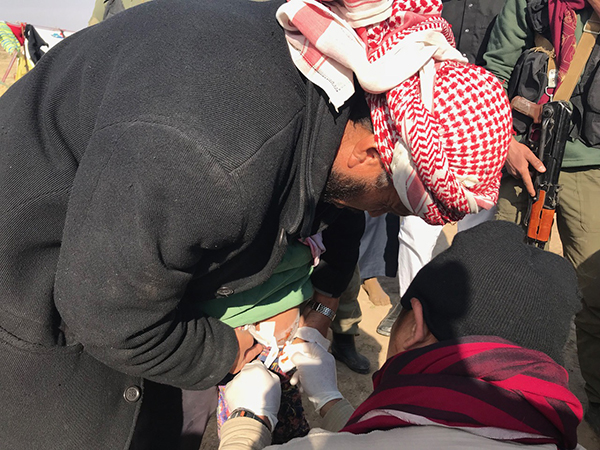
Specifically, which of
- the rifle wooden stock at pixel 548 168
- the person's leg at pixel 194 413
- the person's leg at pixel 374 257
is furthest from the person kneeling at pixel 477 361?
the person's leg at pixel 374 257

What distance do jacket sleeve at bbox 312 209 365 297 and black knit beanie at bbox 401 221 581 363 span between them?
2.24 ft

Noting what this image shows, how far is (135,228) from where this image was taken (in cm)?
87

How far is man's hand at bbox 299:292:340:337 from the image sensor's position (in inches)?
72.3

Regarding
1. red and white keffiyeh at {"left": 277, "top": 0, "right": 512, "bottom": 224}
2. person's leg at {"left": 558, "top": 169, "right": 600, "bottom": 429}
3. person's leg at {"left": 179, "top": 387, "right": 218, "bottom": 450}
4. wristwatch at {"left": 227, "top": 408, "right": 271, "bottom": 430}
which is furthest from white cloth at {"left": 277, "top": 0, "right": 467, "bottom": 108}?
person's leg at {"left": 558, "top": 169, "right": 600, "bottom": 429}

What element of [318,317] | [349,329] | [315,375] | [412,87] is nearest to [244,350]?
[315,375]

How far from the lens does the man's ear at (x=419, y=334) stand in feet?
3.67

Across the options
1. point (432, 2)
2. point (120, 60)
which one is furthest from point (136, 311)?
point (432, 2)

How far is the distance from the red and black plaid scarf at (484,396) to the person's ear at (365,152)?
0.50 metres

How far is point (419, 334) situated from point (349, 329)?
6.27 feet

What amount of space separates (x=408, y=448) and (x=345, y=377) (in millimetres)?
2229

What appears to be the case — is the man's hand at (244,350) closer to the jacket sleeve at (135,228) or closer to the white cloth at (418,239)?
the jacket sleeve at (135,228)

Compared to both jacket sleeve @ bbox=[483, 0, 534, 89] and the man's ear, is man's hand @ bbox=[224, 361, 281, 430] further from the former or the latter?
jacket sleeve @ bbox=[483, 0, 534, 89]

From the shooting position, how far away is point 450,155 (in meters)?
1.16

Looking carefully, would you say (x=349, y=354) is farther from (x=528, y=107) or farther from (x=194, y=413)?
(x=528, y=107)
